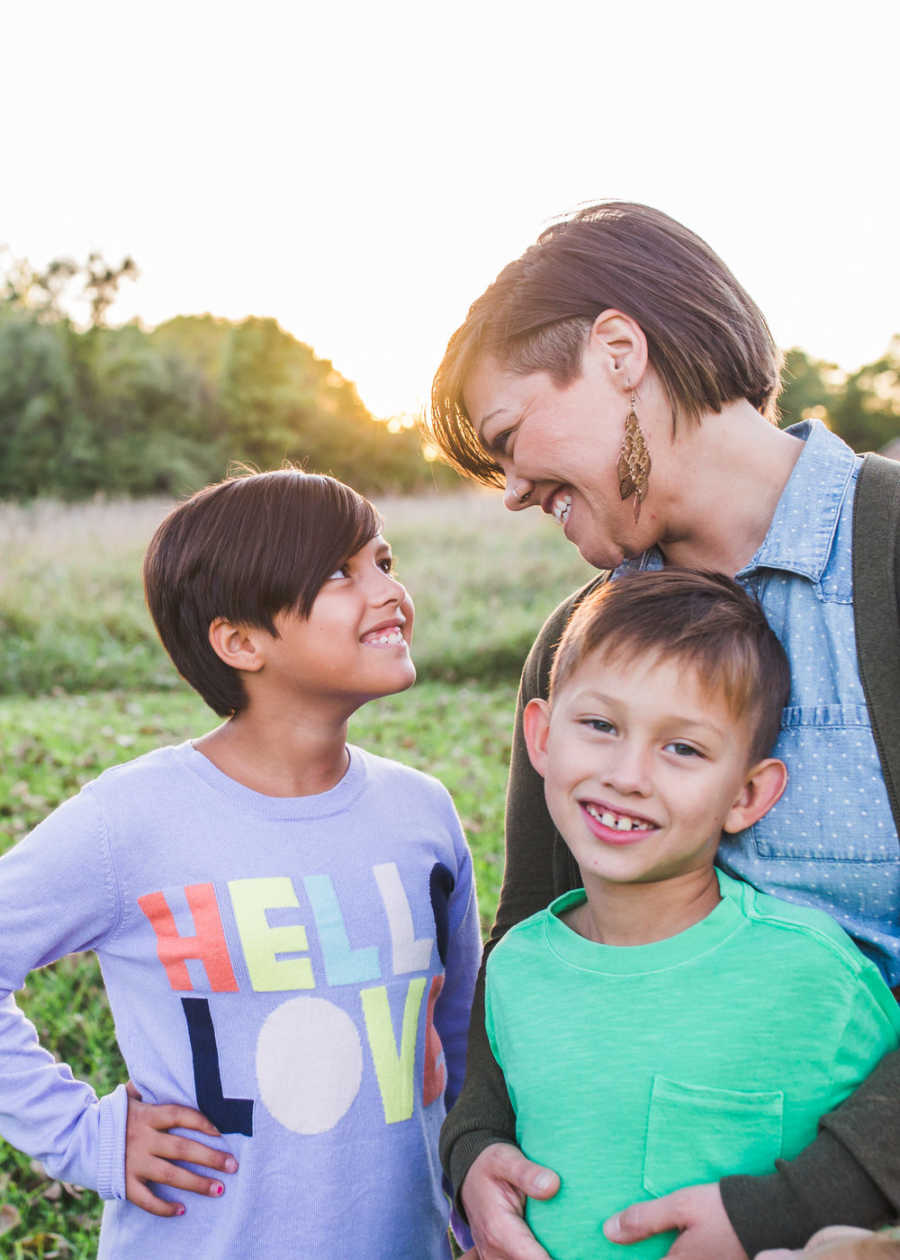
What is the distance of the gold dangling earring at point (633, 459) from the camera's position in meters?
2.05

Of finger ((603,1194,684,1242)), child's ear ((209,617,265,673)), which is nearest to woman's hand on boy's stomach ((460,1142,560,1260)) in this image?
finger ((603,1194,684,1242))

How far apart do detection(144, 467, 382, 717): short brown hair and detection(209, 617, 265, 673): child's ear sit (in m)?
0.02

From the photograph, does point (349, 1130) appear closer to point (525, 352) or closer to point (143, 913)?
point (143, 913)

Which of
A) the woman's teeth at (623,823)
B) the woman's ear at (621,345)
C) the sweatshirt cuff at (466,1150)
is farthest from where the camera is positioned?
the woman's ear at (621,345)

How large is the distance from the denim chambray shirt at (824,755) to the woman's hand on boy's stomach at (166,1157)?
1016 millimetres

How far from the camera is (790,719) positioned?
179cm

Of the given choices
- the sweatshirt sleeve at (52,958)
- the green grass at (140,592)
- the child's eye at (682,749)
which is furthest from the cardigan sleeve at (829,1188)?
the green grass at (140,592)

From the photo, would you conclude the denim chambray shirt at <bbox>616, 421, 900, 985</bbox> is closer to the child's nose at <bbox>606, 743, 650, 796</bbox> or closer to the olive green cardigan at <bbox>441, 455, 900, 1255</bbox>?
the olive green cardigan at <bbox>441, 455, 900, 1255</bbox>

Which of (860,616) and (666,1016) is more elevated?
(860,616)

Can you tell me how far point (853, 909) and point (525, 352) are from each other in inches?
45.2

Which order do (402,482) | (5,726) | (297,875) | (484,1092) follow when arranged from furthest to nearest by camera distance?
(402,482)
(5,726)
(297,875)
(484,1092)

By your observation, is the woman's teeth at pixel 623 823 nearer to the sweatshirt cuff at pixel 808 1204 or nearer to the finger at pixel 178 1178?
the sweatshirt cuff at pixel 808 1204

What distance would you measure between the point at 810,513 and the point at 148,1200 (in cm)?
165

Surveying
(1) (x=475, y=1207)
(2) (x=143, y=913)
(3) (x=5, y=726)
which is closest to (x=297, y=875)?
(2) (x=143, y=913)
